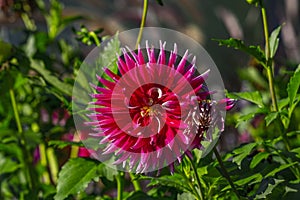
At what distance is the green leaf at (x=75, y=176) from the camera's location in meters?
0.86

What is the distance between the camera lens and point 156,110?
68 centimetres

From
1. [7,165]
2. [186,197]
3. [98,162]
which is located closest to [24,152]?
[7,165]

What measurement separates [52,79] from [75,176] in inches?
9.3

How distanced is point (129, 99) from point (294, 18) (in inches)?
123

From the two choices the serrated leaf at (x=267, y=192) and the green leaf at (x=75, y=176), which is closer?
the serrated leaf at (x=267, y=192)

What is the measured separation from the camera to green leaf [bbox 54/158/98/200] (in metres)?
0.86

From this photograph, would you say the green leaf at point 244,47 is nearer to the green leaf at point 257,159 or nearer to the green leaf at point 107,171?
the green leaf at point 257,159

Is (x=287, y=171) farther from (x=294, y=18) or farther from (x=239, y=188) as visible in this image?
(x=294, y=18)

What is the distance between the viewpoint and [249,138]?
1386 mm

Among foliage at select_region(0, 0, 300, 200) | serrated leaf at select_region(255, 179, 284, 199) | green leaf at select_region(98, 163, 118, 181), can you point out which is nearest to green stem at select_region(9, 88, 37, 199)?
A: foliage at select_region(0, 0, 300, 200)

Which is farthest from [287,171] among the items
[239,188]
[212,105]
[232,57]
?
[232,57]

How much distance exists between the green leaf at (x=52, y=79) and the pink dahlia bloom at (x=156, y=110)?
1.15 ft

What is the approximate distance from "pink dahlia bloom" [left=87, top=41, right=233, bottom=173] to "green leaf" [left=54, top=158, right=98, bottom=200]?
0.61 ft

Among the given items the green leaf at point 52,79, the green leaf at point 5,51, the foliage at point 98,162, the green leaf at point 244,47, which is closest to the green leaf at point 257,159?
the foliage at point 98,162
